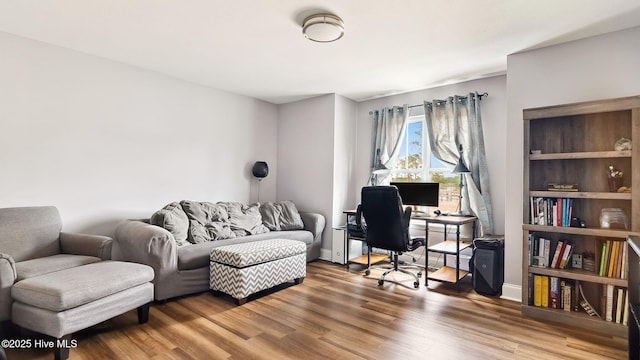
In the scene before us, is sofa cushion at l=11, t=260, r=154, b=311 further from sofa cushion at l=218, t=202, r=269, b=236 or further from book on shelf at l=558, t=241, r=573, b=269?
book on shelf at l=558, t=241, r=573, b=269

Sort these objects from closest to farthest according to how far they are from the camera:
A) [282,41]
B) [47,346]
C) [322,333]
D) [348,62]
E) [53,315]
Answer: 1. [53,315]
2. [47,346]
3. [322,333]
4. [282,41]
5. [348,62]

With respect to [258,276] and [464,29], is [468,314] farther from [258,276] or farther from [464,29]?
[464,29]

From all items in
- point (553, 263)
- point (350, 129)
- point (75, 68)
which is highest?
point (75, 68)

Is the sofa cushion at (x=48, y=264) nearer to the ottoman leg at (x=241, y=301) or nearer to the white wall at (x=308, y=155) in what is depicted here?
the ottoman leg at (x=241, y=301)

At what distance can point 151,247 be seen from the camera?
9.35 feet

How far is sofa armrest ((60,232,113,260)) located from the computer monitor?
341cm

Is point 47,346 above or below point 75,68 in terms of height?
below

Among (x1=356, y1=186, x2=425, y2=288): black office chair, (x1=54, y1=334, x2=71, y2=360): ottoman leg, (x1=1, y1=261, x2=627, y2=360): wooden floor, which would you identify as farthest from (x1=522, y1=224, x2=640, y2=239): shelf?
(x1=54, y1=334, x2=71, y2=360): ottoman leg

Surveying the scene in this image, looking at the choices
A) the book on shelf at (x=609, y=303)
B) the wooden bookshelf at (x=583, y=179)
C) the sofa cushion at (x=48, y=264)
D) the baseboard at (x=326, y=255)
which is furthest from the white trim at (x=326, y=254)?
the book on shelf at (x=609, y=303)

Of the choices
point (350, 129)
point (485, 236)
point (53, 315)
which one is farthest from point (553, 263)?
point (53, 315)

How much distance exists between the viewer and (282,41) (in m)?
2.93

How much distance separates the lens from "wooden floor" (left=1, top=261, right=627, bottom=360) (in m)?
2.13

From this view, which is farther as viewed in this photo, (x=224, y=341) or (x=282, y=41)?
(x=282, y=41)

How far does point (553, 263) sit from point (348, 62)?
279cm
